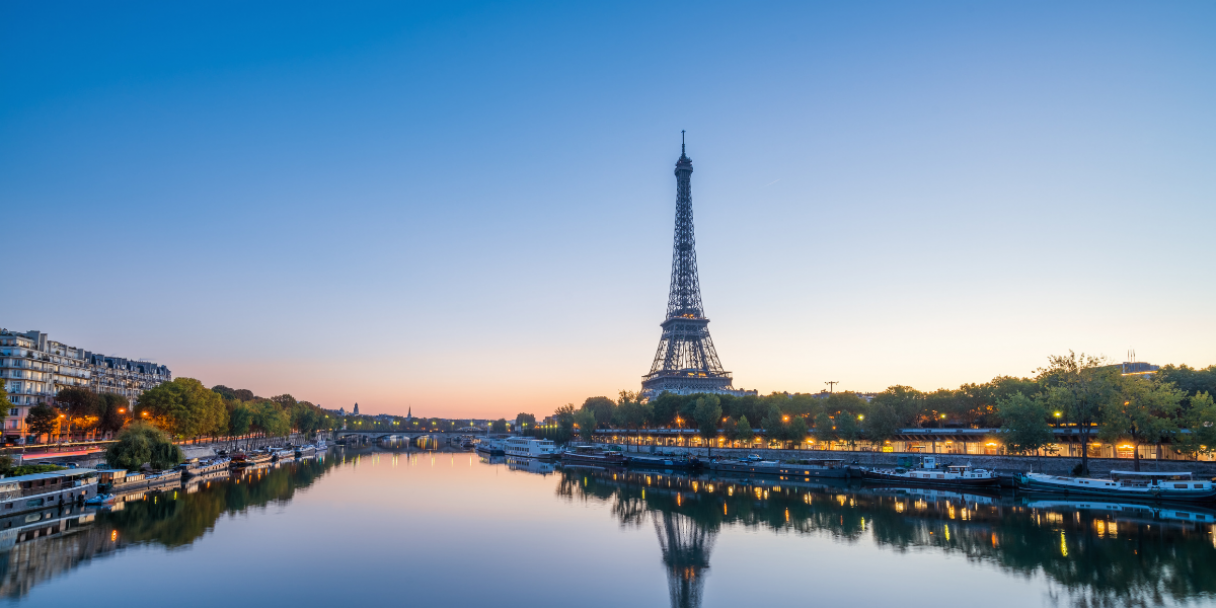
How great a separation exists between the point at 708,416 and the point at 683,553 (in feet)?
194

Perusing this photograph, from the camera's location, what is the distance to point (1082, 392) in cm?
5488

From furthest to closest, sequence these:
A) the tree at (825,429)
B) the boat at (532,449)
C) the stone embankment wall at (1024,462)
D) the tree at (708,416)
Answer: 1. the boat at (532,449)
2. the tree at (708,416)
3. the tree at (825,429)
4. the stone embankment wall at (1024,462)

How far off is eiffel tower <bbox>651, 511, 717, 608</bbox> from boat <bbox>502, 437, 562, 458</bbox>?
2241 inches

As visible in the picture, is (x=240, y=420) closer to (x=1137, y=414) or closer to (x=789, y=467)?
(x=789, y=467)

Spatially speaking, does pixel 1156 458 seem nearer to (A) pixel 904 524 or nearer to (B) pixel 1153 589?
(A) pixel 904 524

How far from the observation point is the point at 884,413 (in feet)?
242

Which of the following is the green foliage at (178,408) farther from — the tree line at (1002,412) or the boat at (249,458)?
the tree line at (1002,412)

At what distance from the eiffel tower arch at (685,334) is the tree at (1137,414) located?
69.1m

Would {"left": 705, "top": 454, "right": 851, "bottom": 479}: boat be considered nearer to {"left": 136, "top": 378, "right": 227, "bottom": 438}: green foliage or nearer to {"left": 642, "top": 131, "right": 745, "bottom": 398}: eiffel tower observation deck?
{"left": 642, "top": 131, "right": 745, "bottom": 398}: eiffel tower observation deck

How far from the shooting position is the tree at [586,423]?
11750 centimetres

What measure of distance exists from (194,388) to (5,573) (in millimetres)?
61521

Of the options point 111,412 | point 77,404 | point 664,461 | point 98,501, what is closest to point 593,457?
point 664,461

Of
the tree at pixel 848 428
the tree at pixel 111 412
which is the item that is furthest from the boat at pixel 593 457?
the tree at pixel 111 412

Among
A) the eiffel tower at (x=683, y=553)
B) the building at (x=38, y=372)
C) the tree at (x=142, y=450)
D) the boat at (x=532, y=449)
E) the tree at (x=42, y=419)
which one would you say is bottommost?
the boat at (x=532, y=449)
